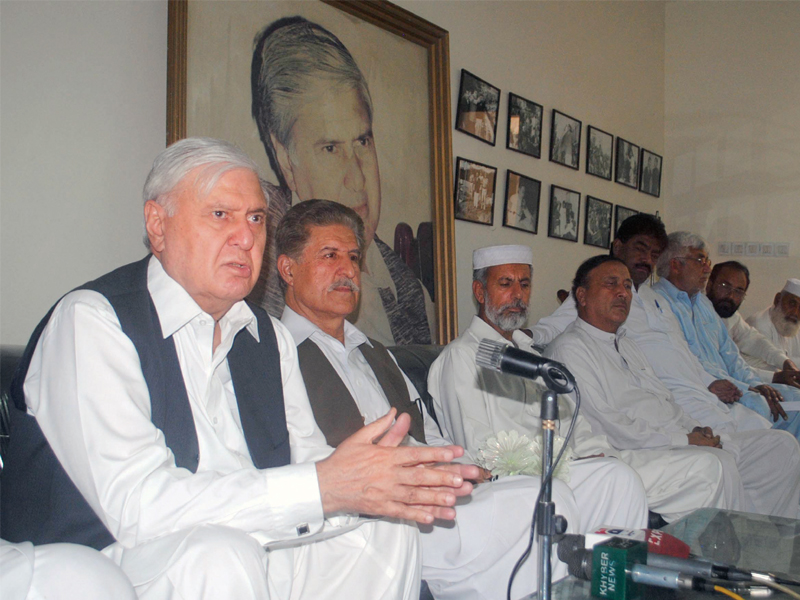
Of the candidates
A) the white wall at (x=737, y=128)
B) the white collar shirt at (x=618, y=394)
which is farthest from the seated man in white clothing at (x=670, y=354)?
the white wall at (x=737, y=128)

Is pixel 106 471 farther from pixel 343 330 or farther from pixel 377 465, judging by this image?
pixel 343 330

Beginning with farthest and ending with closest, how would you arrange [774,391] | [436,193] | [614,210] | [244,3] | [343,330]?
[614,210] < [774,391] < [436,193] < [244,3] < [343,330]

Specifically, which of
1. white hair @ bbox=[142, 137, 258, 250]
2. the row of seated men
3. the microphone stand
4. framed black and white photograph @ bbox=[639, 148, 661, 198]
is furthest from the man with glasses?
white hair @ bbox=[142, 137, 258, 250]

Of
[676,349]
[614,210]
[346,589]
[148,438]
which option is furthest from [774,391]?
[148,438]

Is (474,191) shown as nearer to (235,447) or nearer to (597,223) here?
(597,223)

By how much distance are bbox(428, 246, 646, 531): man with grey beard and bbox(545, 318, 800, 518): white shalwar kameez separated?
22 cm

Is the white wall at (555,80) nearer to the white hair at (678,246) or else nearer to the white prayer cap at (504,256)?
the white hair at (678,246)

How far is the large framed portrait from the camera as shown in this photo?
3115mm

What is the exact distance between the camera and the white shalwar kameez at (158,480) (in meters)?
1.39

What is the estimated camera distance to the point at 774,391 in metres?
4.78

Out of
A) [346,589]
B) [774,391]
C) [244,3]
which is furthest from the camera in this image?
[774,391]

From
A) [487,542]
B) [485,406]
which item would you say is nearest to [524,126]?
[485,406]

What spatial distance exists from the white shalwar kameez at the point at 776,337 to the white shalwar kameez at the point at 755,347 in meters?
0.23

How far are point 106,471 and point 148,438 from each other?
108 mm
